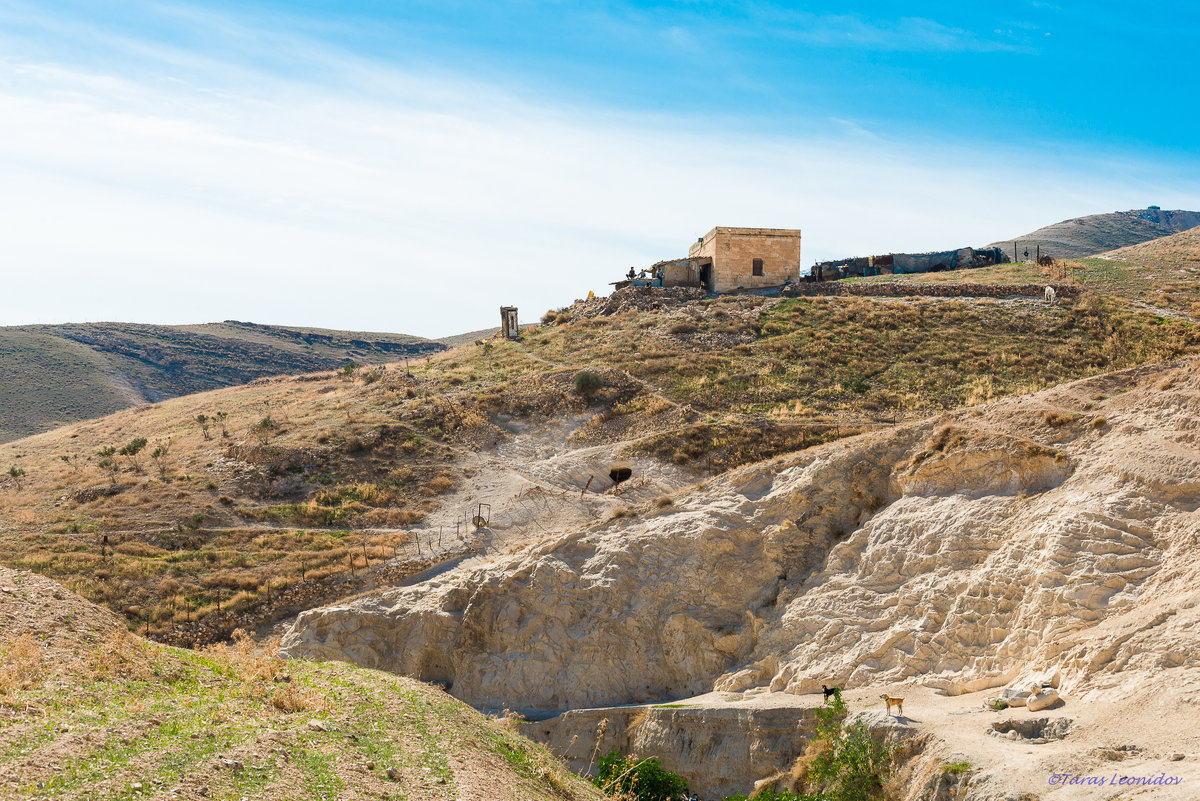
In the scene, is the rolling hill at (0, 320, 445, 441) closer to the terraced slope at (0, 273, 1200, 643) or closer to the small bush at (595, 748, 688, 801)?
the terraced slope at (0, 273, 1200, 643)

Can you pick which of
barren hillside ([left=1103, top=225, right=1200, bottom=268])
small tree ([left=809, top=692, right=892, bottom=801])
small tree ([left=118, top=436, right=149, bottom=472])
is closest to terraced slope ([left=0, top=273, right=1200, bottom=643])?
small tree ([left=118, top=436, right=149, bottom=472])

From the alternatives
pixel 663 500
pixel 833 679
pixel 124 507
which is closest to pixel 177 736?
pixel 833 679

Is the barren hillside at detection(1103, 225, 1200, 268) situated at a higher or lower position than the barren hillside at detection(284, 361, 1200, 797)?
higher

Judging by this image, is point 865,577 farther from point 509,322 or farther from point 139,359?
point 139,359

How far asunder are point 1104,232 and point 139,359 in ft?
355

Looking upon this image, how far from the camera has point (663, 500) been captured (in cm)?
2333

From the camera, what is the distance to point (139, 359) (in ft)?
284

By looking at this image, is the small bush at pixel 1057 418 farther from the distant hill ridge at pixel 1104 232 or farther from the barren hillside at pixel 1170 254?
the distant hill ridge at pixel 1104 232

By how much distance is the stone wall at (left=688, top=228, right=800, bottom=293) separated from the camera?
54312 mm

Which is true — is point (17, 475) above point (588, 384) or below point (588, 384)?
below

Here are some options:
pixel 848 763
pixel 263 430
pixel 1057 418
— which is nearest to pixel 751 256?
pixel 263 430

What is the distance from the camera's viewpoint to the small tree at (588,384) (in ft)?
130

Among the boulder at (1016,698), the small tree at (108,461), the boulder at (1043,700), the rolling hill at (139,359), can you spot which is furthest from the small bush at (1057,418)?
the rolling hill at (139,359)

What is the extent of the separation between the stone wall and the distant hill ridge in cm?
4852
